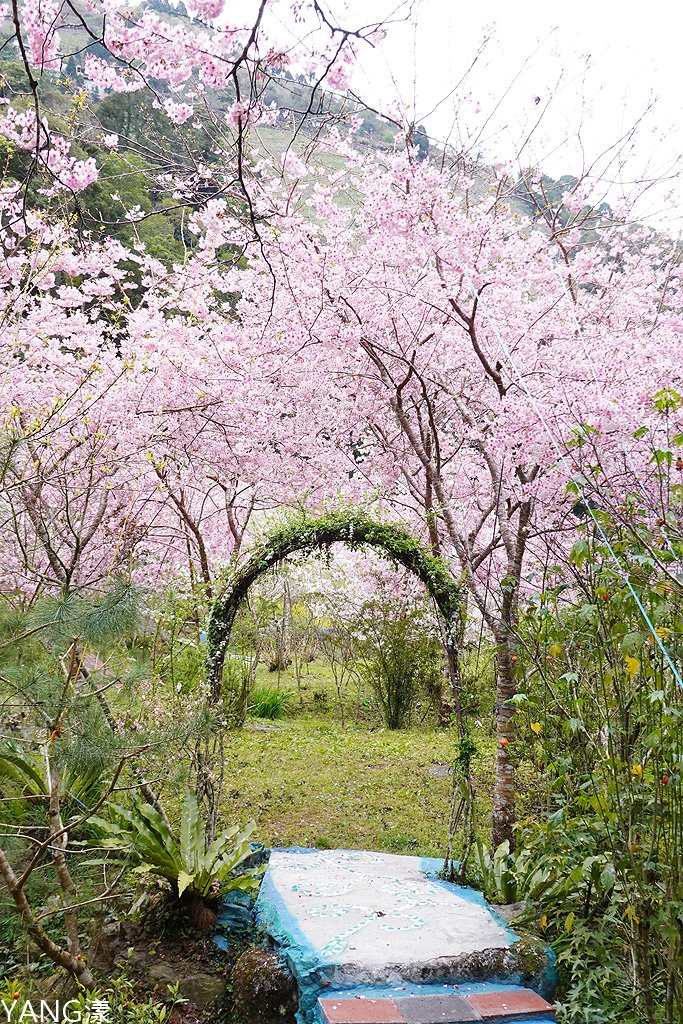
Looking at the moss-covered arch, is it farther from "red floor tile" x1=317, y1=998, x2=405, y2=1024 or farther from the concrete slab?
"red floor tile" x1=317, y1=998, x2=405, y2=1024

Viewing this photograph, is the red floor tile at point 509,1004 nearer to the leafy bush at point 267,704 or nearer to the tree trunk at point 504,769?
the tree trunk at point 504,769

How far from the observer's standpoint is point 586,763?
10.4 feet

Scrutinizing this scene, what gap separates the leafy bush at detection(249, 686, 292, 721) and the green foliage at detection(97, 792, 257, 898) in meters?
5.28

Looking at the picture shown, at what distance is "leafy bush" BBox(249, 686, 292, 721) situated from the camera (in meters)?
9.12

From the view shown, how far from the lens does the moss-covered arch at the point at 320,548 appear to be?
13.4 feet

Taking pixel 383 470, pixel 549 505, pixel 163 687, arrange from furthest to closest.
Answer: pixel 383 470 → pixel 549 505 → pixel 163 687

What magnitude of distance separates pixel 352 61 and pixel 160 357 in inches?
159

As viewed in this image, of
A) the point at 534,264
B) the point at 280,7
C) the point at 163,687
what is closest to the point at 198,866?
the point at 163,687

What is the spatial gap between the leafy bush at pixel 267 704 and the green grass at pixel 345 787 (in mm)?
606

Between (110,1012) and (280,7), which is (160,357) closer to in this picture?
(280,7)

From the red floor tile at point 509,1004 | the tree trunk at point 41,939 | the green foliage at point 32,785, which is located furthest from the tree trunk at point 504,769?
the tree trunk at point 41,939

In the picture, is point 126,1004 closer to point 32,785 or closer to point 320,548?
point 32,785

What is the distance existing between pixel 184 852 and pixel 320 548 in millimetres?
1792

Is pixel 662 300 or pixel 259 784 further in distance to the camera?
pixel 662 300
